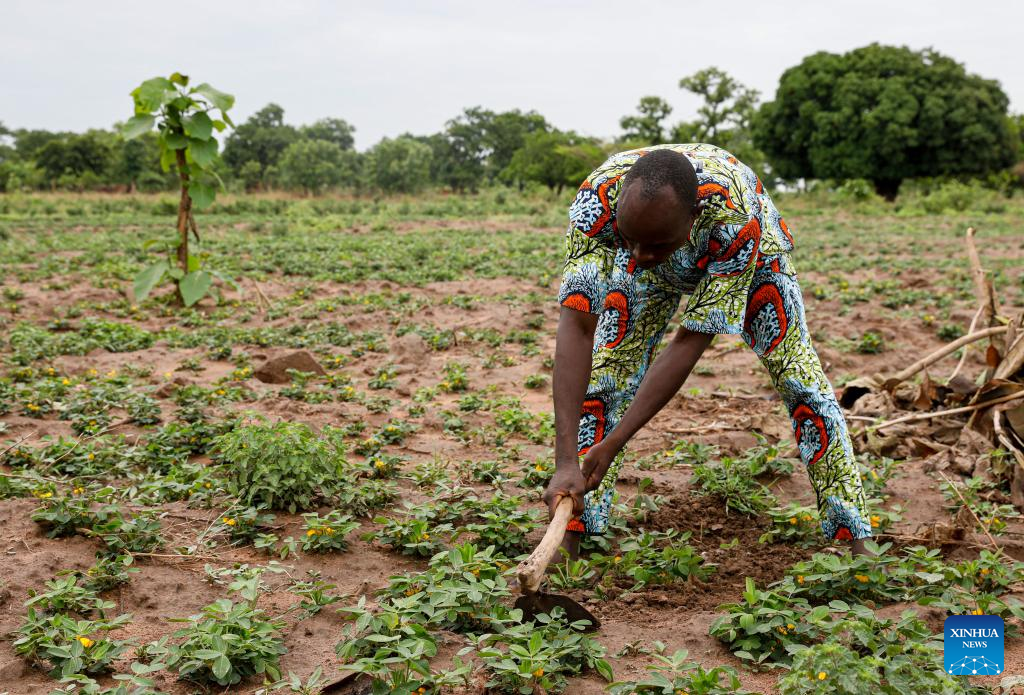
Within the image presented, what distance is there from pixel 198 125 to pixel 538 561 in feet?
20.2

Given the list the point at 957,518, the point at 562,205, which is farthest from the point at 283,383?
the point at 562,205

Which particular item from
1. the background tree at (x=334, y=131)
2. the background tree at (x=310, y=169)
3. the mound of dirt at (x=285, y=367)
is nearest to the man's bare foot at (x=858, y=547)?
the mound of dirt at (x=285, y=367)

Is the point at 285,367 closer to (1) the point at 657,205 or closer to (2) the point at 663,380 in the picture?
(2) the point at 663,380

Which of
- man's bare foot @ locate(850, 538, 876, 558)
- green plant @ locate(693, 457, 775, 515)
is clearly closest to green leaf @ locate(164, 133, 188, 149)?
green plant @ locate(693, 457, 775, 515)

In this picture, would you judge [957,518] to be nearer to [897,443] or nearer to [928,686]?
[897,443]

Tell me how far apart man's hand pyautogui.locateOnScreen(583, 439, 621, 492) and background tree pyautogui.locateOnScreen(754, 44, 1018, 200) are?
26.8 metres

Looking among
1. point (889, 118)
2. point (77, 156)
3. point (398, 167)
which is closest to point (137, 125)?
point (889, 118)

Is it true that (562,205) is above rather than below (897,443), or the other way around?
above

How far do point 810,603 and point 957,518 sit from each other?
0.94 meters

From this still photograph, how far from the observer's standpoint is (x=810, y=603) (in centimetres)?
259

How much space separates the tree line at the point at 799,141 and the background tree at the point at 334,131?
29.7 meters

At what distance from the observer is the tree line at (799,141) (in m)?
26.5

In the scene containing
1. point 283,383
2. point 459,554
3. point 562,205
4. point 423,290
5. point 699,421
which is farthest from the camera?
point 562,205

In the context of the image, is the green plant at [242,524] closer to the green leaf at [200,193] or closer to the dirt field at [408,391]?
the dirt field at [408,391]
